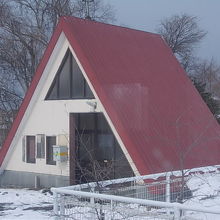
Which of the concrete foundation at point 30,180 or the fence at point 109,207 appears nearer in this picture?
the fence at point 109,207

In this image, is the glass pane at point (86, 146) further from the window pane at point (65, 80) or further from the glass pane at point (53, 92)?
the glass pane at point (53, 92)

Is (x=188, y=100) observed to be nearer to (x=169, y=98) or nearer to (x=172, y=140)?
(x=169, y=98)

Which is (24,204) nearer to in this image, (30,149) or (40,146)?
(40,146)

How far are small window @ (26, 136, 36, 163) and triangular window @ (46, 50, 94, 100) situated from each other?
1.87 meters

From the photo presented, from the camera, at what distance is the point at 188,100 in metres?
18.2

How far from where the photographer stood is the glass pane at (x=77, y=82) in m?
16.4

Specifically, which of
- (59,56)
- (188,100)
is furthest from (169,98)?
(59,56)

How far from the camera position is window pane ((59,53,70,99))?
1672cm

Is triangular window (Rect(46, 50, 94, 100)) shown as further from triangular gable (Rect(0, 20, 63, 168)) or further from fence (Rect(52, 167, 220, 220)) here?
fence (Rect(52, 167, 220, 220))

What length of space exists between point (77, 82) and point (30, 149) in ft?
11.0

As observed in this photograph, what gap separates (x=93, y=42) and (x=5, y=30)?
65.9 ft

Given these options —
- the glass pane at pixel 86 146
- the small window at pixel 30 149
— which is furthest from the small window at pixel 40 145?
the glass pane at pixel 86 146

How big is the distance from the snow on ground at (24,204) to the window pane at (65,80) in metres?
3.42

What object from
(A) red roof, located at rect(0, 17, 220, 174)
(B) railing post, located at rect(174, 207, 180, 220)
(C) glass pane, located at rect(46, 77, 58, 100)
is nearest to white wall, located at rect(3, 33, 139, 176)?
(C) glass pane, located at rect(46, 77, 58, 100)
